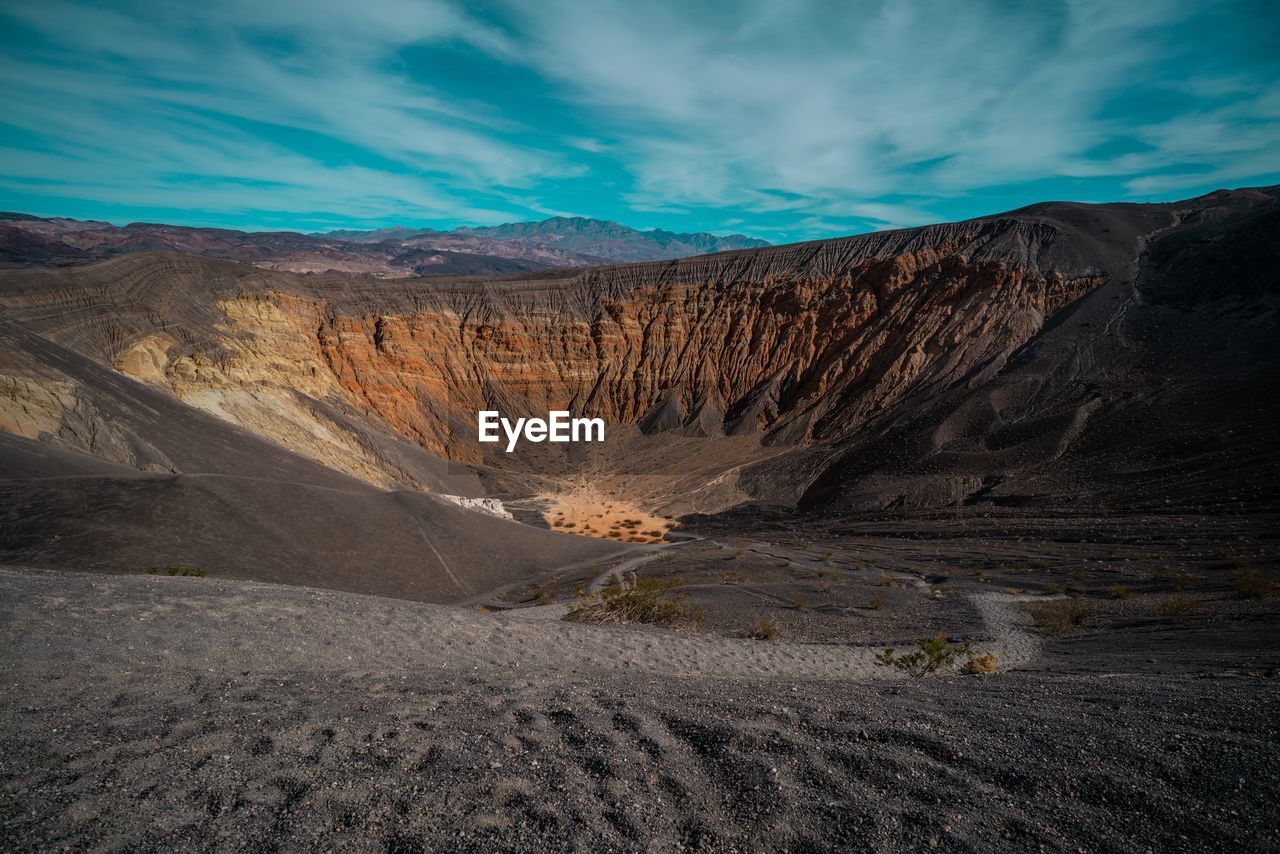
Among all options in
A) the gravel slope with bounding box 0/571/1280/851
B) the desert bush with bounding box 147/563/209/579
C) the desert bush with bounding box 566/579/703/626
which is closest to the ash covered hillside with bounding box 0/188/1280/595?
the desert bush with bounding box 147/563/209/579

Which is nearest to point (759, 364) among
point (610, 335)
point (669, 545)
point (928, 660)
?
point (610, 335)

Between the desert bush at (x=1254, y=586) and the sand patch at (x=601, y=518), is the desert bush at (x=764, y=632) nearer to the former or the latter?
the desert bush at (x=1254, y=586)

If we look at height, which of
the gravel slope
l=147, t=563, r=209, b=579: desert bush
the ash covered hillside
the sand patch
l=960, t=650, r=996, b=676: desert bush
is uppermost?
the ash covered hillside

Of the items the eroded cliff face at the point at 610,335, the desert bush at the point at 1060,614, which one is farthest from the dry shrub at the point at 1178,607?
the eroded cliff face at the point at 610,335

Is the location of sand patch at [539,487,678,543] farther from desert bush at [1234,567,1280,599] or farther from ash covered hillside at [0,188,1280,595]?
desert bush at [1234,567,1280,599]

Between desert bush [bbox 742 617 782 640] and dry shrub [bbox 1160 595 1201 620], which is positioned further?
desert bush [bbox 742 617 782 640]

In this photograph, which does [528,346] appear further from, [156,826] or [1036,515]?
[156,826]
